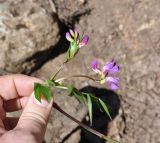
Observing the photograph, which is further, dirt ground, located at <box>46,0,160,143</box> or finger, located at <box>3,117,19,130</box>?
dirt ground, located at <box>46,0,160,143</box>

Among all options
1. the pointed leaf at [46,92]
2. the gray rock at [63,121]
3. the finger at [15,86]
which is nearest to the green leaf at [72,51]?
the pointed leaf at [46,92]

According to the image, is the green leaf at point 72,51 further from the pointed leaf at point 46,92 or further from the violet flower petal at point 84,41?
the pointed leaf at point 46,92

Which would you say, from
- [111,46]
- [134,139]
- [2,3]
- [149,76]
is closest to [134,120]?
[134,139]

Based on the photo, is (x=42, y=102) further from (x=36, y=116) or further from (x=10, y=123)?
(x=10, y=123)

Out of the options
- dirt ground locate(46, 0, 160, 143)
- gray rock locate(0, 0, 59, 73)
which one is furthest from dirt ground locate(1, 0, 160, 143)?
gray rock locate(0, 0, 59, 73)

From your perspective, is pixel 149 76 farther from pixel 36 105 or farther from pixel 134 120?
pixel 36 105

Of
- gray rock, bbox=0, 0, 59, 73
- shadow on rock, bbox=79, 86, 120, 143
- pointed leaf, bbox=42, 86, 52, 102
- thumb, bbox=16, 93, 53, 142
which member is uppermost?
pointed leaf, bbox=42, 86, 52, 102

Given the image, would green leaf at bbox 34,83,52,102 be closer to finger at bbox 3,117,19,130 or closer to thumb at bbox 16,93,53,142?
thumb at bbox 16,93,53,142
